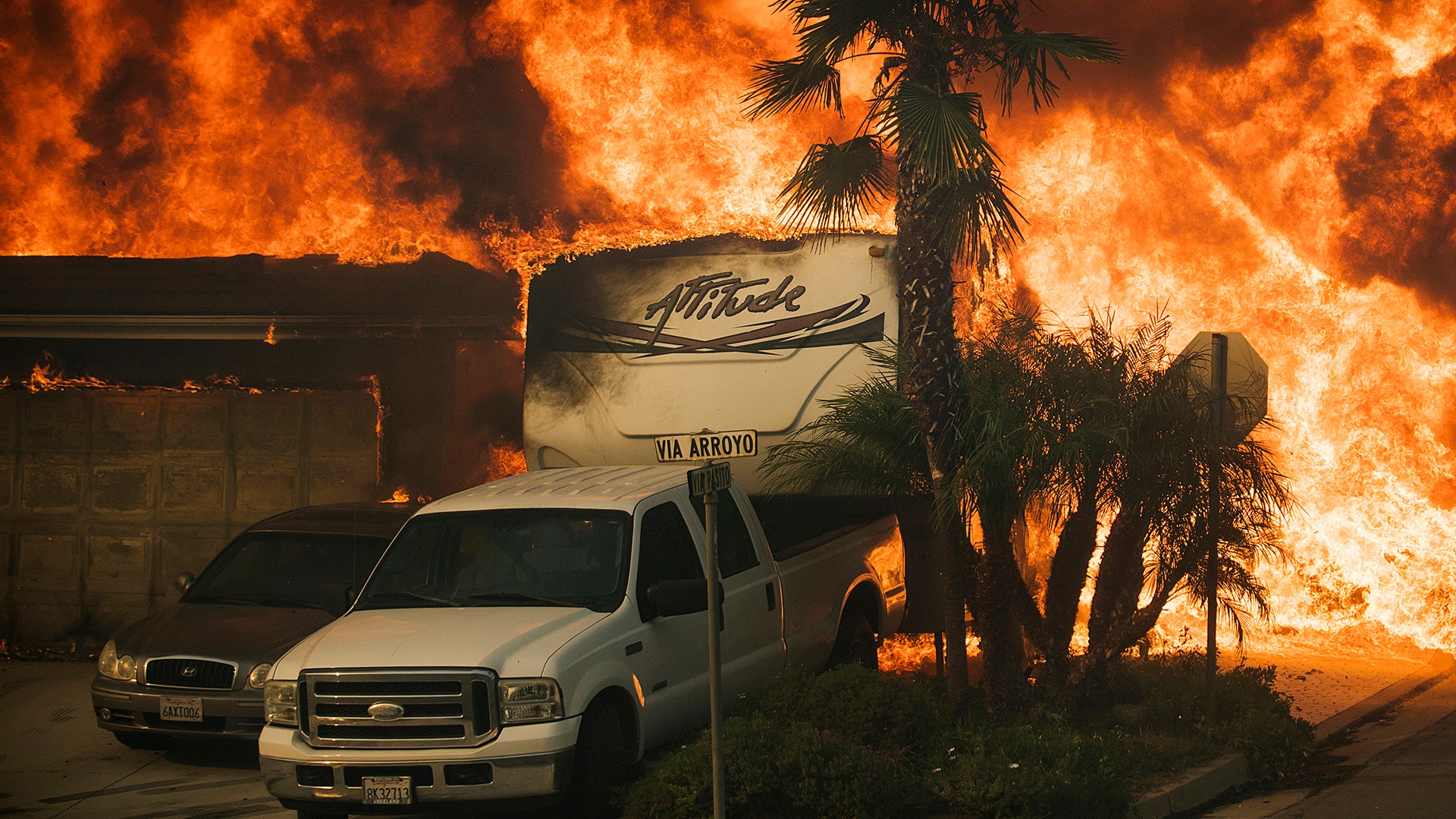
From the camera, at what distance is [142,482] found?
12539 mm

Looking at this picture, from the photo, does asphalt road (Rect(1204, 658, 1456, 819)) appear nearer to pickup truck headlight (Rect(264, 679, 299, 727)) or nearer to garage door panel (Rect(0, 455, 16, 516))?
pickup truck headlight (Rect(264, 679, 299, 727))

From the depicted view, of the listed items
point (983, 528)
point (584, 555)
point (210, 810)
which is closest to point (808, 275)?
point (983, 528)

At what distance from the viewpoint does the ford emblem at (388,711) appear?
600 centimetres

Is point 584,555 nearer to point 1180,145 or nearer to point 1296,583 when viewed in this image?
point 1296,583

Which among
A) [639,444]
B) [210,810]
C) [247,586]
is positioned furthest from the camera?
[639,444]

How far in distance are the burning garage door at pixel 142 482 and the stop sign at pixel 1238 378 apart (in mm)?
8048

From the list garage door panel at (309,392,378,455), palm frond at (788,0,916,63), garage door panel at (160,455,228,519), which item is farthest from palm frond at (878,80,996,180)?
garage door panel at (160,455,228,519)

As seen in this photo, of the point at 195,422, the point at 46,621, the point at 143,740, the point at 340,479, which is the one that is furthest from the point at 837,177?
the point at 46,621

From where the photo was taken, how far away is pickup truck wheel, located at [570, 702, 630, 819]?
6176 mm

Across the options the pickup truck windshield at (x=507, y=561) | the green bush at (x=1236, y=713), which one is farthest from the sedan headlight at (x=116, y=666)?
the green bush at (x=1236, y=713)

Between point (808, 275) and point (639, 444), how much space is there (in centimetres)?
192

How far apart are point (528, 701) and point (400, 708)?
0.62m

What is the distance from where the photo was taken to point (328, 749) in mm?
6027

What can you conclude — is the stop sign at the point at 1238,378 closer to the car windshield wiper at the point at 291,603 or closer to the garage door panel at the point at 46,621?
the car windshield wiper at the point at 291,603
